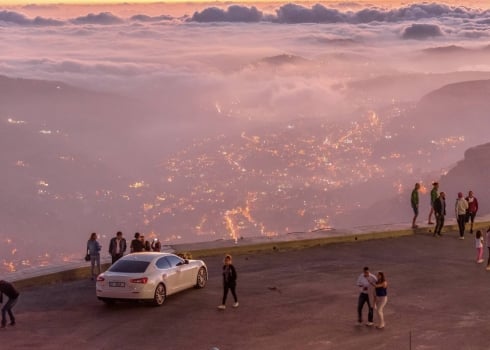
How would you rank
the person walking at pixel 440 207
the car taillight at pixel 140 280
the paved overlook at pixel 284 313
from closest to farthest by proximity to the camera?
the paved overlook at pixel 284 313
the car taillight at pixel 140 280
the person walking at pixel 440 207

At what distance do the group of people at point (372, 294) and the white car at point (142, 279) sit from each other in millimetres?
4858

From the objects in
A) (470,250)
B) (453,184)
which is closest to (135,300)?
(470,250)

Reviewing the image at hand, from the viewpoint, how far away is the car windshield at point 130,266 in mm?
20750

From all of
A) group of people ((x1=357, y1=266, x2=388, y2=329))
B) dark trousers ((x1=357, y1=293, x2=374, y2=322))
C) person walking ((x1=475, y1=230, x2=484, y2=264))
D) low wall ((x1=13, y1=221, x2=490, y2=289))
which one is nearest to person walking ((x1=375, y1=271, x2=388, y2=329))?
group of people ((x1=357, y1=266, x2=388, y2=329))

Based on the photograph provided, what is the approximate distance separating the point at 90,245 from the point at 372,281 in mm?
8748

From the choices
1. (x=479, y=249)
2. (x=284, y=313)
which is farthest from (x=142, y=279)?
(x=479, y=249)

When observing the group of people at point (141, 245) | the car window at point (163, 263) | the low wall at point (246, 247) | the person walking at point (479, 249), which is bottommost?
the low wall at point (246, 247)

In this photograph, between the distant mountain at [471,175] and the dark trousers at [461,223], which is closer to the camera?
the dark trousers at [461,223]

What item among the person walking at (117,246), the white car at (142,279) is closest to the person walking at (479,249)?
the white car at (142,279)

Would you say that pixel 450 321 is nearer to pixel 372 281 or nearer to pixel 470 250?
pixel 372 281

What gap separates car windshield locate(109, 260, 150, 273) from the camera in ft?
68.1

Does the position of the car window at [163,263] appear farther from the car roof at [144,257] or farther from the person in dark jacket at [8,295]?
the person in dark jacket at [8,295]

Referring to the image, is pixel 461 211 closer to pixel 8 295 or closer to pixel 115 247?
pixel 115 247

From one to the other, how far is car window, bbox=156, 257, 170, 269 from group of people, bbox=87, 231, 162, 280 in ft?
10.5
